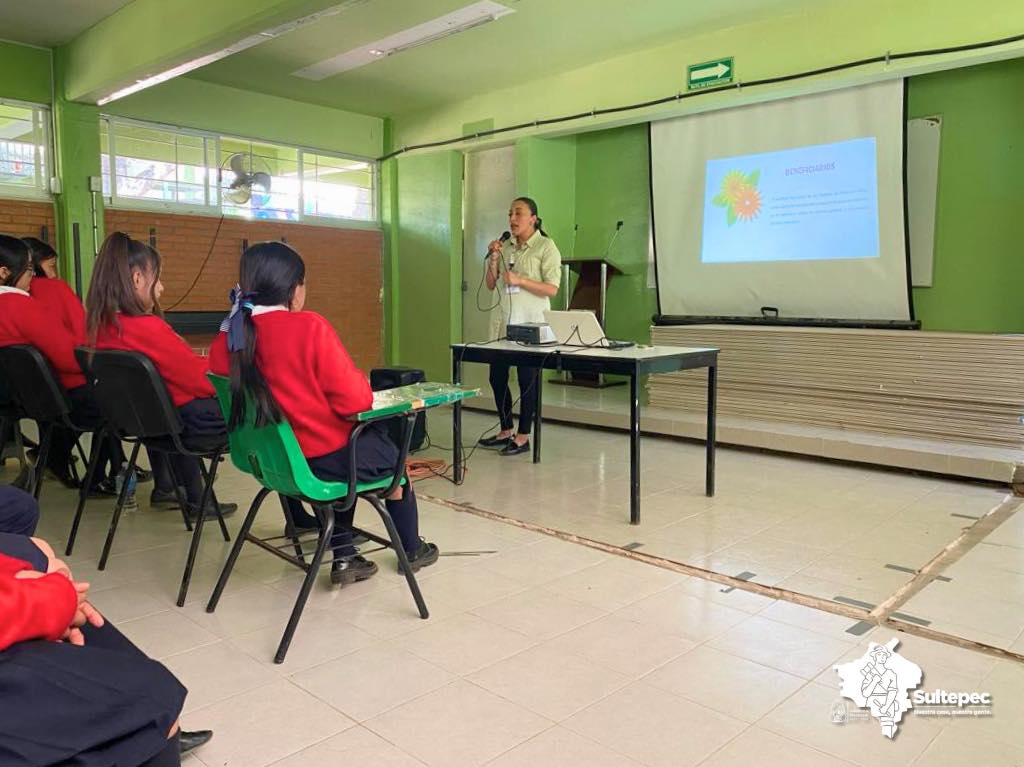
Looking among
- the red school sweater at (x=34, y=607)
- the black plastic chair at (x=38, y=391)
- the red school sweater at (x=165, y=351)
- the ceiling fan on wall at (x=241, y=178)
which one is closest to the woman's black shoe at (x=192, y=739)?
the red school sweater at (x=34, y=607)

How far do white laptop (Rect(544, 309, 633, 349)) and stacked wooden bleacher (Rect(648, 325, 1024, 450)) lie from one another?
1746 mm

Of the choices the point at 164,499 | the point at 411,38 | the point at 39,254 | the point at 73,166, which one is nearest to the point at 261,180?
the point at 73,166

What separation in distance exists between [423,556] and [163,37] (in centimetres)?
395

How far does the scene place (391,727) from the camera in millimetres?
1812

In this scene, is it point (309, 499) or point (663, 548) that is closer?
point (309, 499)

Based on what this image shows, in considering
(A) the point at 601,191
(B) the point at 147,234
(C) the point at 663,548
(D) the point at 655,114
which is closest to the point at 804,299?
(D) the point at 655,114

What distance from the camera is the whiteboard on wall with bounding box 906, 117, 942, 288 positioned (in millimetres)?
5195

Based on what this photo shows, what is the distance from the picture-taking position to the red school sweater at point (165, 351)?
2.92 meters

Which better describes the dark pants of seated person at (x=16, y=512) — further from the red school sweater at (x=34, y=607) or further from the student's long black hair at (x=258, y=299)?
the student's long black hair at (x=258, y=299)

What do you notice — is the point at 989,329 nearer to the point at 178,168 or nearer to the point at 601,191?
the point at 601,191

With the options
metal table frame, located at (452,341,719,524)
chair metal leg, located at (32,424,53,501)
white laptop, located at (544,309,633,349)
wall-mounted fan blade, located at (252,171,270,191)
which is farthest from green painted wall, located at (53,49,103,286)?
white laptop, located at (544,309,633,349)

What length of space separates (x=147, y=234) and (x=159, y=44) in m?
2.20

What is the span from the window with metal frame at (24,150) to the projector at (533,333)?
4385 millimetres

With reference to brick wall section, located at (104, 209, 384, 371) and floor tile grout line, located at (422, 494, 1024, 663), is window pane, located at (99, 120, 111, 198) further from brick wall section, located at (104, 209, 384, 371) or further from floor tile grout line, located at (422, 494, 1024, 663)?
floor tile grout line, located at (422, 494, 1024, 663)
